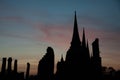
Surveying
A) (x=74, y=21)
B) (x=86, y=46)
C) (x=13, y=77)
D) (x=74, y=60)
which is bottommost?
(x=13, y=77)

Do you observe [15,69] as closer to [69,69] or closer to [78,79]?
[69,69]

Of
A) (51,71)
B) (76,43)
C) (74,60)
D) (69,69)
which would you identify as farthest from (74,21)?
(51,71)

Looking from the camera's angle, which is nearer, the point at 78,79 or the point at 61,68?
the point at 78,79

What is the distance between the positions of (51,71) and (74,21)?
151 feet

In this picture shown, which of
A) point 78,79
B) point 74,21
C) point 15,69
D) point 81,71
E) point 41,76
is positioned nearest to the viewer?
point 41,76

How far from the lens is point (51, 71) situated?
3000 centimetres

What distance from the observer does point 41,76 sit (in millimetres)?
29312

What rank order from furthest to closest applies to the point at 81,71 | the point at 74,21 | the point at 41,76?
the point at 74,21, the point at 81,71, the point at 41,76

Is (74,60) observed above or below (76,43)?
below

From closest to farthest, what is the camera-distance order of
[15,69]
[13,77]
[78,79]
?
1. [78,79]
2. [13,77]
3. [15,69]

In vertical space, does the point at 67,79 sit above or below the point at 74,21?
below

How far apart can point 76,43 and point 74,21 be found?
24.1 ft

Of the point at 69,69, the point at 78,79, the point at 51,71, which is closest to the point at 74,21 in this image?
the point at 69,69

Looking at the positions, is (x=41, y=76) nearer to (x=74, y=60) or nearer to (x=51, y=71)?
(x=51, y=71)
